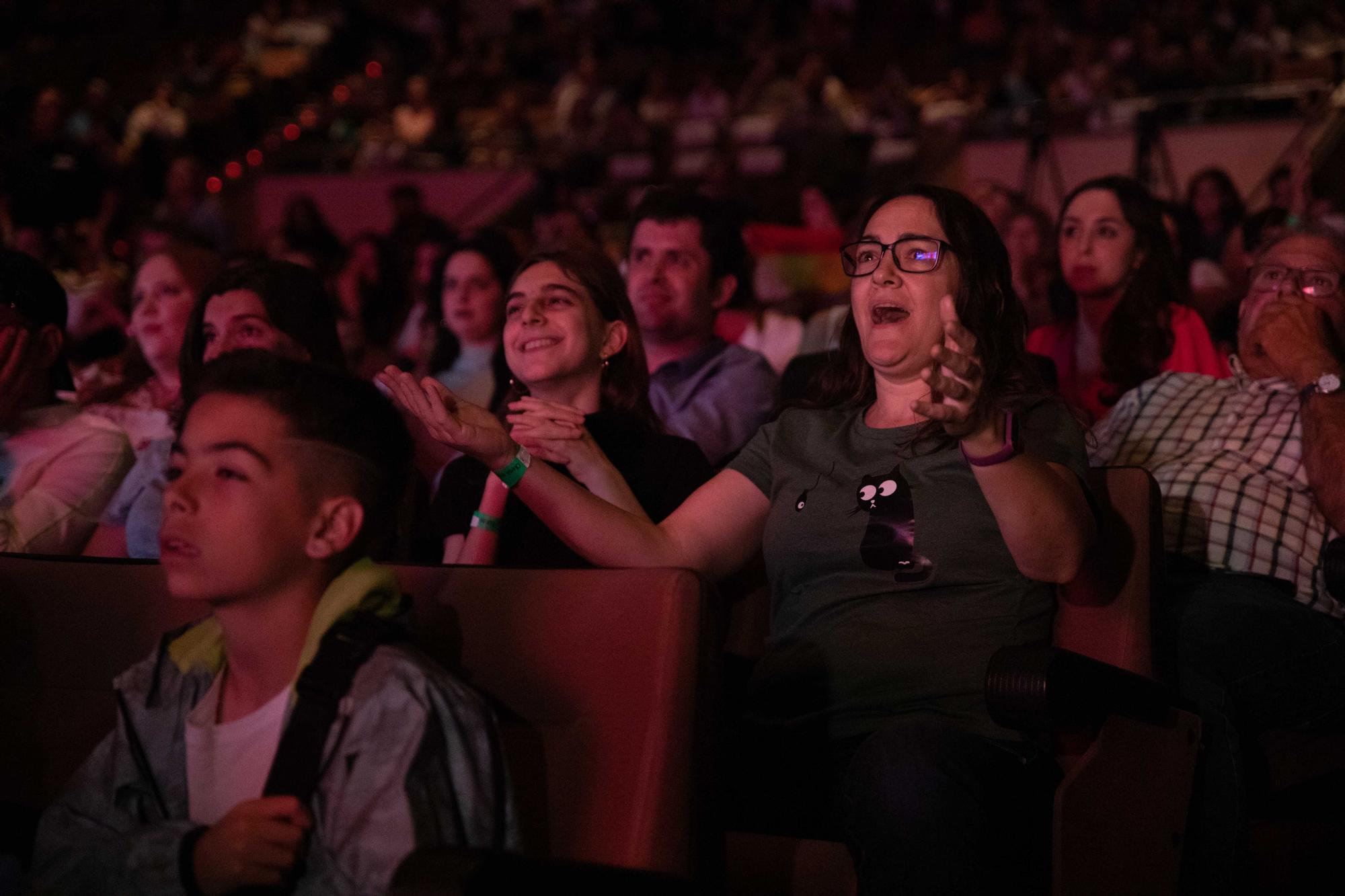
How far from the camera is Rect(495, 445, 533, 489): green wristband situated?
195 cm

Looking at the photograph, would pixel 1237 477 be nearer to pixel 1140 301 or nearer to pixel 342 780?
pixel 1140 301

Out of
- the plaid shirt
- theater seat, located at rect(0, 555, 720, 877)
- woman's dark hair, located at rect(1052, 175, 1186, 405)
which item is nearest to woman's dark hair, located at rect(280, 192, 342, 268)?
Result: woman's dark hair, located at rect(1052, 175, 1186, 405)

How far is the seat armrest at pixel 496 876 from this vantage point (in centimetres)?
115

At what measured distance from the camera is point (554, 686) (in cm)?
154

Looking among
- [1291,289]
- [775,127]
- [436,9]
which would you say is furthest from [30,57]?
→ [1291,289]

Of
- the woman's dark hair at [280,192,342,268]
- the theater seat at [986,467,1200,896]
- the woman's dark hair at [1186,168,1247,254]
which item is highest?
the woman's dark hair at [280,192,342,268]

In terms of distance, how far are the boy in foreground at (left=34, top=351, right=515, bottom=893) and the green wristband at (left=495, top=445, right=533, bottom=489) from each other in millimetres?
396

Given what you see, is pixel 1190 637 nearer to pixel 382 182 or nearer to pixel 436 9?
pixel 382 182

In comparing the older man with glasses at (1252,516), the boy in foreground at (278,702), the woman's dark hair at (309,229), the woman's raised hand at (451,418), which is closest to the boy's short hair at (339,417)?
the boy in foreground at (278,702)

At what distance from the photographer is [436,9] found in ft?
43.8

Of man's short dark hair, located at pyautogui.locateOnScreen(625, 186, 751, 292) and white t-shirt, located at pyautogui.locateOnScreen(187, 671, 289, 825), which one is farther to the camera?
man's short dark hair, located at pyautogui.locateOnScreen(625, 186, 751, 292)

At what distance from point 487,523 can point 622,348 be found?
448 millimetres

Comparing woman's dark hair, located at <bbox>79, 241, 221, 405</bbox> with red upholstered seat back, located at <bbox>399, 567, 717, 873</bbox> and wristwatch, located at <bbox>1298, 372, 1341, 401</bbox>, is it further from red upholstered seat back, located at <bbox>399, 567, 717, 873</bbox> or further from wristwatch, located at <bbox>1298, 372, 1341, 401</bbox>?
wristwatch, located at <bbox>1298, 372, 1341, 401</bbox>

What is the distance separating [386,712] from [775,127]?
9063 mm
